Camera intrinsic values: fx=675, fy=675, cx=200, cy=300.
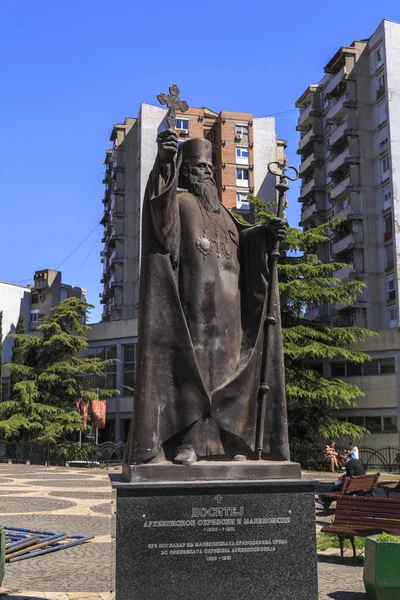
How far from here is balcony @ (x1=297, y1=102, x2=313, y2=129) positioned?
5866 centimetres

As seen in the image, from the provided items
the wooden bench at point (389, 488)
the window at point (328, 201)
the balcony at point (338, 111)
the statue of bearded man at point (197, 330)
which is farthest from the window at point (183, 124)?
the statue of bearded man at point (197, 330)

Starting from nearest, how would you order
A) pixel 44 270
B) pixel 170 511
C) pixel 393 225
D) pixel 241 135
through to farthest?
pixel 170 511, pixel 393 225, pixel 241 135, pixel 44 270

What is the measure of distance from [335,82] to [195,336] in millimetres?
49833

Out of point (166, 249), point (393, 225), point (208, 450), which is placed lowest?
point (208, 450)

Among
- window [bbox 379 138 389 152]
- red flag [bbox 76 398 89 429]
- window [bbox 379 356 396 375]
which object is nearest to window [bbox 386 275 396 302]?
window [bbox 379 138 389 152]

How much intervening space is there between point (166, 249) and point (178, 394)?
1304 millimetres

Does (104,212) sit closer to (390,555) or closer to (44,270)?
(44,270)

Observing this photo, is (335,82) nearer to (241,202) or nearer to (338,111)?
(338,111)

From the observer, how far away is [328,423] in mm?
31953

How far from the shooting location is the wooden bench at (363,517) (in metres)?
9.89

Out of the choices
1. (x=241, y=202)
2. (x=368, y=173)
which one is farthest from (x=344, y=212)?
(x=241, y=202)

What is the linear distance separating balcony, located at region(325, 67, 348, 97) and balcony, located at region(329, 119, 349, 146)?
264 centimetres

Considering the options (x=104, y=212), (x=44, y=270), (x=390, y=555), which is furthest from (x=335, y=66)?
(x=390, y=555)

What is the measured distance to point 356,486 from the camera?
13695mm
